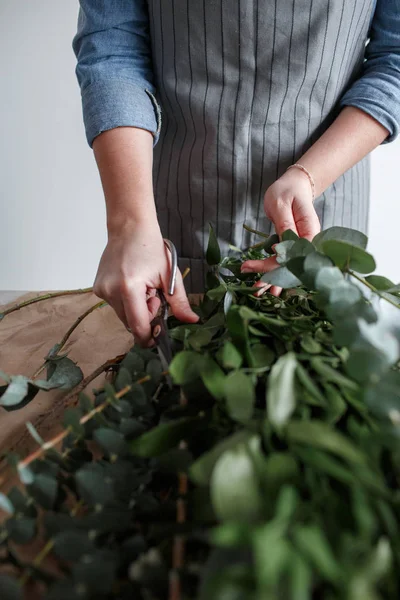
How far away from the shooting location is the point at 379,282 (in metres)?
0.31

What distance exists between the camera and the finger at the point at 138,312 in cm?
34

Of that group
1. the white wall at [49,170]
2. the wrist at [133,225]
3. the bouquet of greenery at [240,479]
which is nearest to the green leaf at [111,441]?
the bouquet of greenery at [240,479]

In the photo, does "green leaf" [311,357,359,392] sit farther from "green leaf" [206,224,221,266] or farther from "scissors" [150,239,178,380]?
"green leaf" [206,224,221,266]

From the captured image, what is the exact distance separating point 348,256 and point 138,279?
0.16 m

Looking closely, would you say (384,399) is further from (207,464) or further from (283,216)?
(283,216)

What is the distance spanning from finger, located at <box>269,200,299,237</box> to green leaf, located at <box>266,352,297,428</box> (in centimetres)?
23

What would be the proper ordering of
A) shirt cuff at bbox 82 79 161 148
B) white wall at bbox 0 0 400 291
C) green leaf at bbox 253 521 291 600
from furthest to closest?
1. white wall at bbox 0 0 400 291
2. shirt cuff at bbox 82 79 161 148
3. green leaf at bbox 253 521 291 600

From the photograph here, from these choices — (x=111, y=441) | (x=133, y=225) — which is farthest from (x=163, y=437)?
(x=133, y=225)

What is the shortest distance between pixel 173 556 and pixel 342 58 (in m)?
0.57

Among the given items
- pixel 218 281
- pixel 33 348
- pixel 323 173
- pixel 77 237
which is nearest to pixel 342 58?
pixel 323 173

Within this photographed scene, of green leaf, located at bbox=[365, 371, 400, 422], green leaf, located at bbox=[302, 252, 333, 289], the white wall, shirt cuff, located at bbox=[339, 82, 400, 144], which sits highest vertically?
shirt cuff, located at bbox=[339, 82, 400, 144]

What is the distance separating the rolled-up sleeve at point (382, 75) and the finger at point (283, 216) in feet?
0.63

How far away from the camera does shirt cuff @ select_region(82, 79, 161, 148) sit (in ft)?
1.49

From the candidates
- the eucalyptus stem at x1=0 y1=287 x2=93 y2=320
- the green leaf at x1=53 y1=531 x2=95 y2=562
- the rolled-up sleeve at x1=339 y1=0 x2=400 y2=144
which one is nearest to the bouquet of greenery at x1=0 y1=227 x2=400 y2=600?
the green leaf at x1=53 y1=531 x2=95 y2=562
